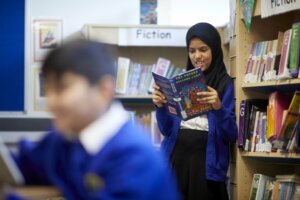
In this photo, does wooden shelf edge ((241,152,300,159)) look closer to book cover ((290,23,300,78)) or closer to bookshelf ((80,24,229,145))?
book cover ((290,23,300,78))

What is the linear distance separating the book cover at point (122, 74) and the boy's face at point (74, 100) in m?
2.53

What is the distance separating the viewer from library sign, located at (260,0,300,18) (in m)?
2.47

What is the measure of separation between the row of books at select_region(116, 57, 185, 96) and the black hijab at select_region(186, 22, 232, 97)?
82cm

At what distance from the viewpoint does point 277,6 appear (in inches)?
101

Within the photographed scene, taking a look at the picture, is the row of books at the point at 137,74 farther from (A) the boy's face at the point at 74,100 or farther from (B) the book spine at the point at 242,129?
(A) the boy's face at the point at 74,100

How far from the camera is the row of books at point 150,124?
3.58 m

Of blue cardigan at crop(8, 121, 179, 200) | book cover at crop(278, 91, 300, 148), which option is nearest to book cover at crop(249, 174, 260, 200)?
book cover at crop(278, 91, 300, 148)

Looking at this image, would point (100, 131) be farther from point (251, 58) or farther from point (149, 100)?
point (149, 100)

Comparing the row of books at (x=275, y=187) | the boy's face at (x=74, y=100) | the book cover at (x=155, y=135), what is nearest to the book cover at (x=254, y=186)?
the row of books at (x=275, y=187)

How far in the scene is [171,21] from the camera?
→ 13.1 feet

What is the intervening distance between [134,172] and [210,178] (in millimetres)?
1693

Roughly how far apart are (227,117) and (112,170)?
1.72 metres

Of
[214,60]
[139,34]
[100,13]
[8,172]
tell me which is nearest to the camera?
[8,172]

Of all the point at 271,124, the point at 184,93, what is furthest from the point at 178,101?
the point at 271,124
